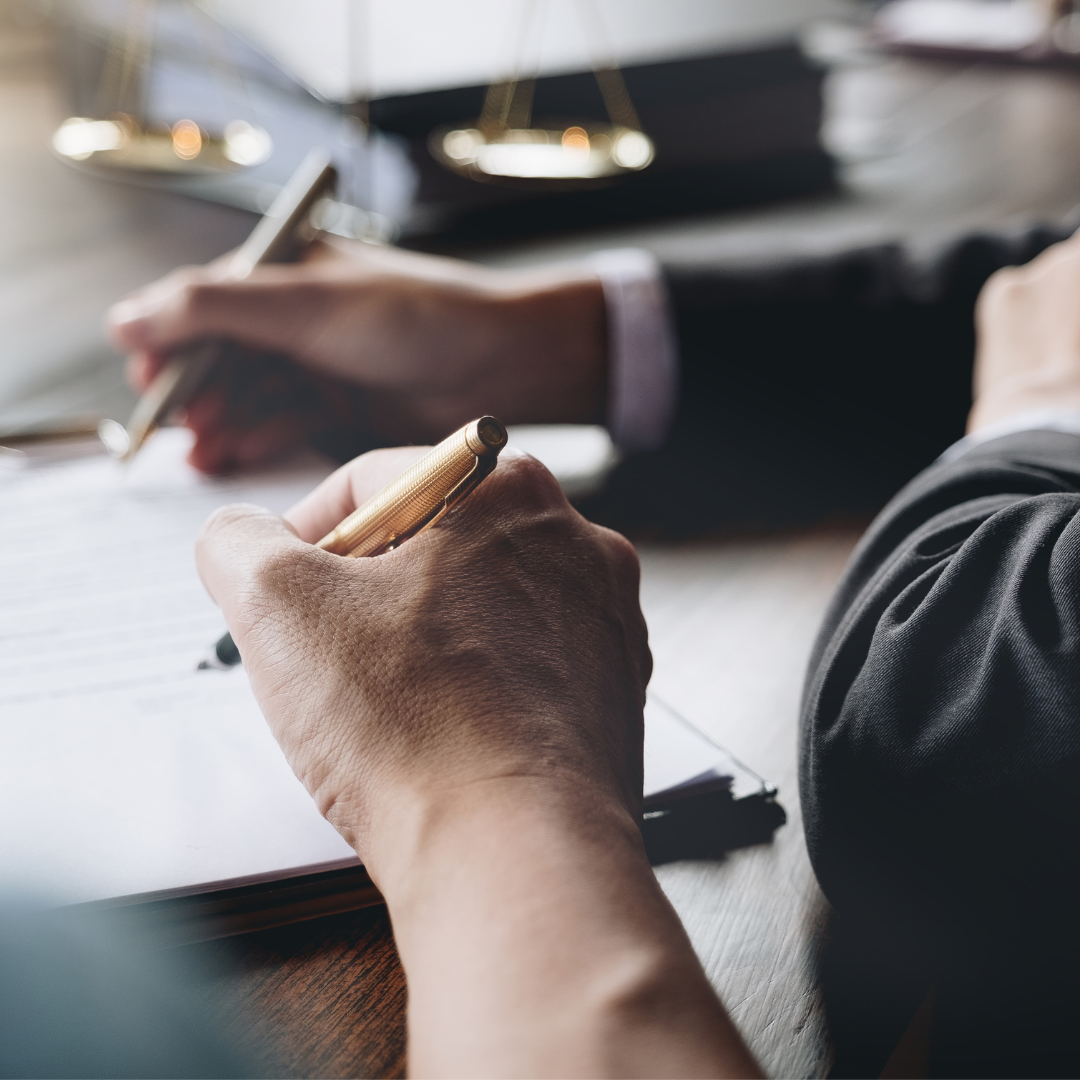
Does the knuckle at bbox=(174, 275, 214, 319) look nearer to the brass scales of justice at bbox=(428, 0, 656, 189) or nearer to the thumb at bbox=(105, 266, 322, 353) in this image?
the thumb at bbox=(105, 266, 322, 353)

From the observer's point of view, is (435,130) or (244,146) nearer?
(244,146)

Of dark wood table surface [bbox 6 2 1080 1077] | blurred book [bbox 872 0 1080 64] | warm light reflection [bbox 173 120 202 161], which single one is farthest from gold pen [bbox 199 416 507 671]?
blurred book [bbox 872 0 1080 64]

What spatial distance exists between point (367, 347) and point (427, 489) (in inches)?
13.3

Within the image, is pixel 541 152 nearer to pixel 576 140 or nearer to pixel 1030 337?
pixel 576 140

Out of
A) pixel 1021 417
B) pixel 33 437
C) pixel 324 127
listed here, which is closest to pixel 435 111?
pixel 324 127

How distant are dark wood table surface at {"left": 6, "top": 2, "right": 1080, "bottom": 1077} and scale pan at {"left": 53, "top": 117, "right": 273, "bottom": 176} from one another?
72 mm

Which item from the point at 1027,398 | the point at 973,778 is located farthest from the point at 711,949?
the point at 1027,398

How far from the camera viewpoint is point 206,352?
63 centimetres

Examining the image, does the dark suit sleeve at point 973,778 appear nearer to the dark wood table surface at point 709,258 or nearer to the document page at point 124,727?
the dark wood table surface at point 709,258

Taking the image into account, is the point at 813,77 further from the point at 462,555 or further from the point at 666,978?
the point at 666,978

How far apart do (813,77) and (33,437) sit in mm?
916

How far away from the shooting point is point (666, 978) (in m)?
0.24

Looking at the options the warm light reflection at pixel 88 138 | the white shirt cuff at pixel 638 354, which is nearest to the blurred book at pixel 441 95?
the warm light reflection at pixel 88 138

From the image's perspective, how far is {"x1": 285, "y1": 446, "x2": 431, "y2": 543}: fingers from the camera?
15.4 inches
